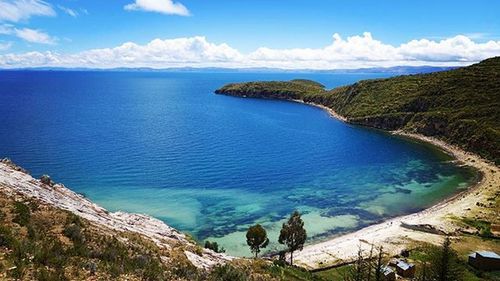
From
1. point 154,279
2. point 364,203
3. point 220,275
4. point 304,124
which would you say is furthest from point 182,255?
point 304,124

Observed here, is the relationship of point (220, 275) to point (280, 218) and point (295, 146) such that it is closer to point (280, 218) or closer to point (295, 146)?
point (280, 218)

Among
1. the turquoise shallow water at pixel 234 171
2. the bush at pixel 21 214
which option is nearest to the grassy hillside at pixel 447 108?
the turquoise shallow water at pixel 234 171

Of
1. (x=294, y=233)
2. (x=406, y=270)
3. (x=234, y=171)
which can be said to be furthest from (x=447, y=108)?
(x=294, y=233)

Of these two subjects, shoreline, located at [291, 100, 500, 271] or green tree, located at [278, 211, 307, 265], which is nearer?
green tree, located at [278, 211, 307, 265]

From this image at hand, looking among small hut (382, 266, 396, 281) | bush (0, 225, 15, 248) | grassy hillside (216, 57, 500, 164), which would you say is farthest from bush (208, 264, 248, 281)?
grassy hillside (216, 57, 500, 164)

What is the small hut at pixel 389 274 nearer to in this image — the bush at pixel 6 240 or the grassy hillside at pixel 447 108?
the bush at pixel 6 240

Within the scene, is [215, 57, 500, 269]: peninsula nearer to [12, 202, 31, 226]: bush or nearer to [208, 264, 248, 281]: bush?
[208, 264, 248, 281]: bush
